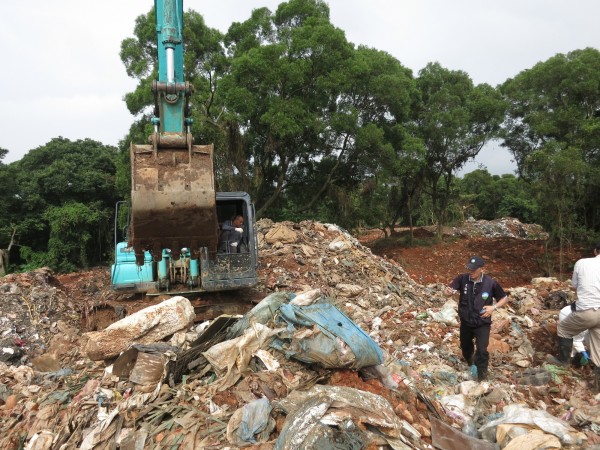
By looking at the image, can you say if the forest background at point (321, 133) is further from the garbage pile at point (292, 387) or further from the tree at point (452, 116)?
the garbage pile at point (292, 387)

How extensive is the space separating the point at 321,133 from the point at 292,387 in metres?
12.5

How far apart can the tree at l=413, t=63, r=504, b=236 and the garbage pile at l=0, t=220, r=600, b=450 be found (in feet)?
39.0

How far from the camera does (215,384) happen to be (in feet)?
13.4

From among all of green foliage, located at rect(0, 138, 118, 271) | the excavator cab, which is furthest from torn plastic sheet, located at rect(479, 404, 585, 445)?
green foliage, located at rect(0, 138, 118, 271)

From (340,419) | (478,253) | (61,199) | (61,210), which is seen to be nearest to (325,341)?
(340,419)

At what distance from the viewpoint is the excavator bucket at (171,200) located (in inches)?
176

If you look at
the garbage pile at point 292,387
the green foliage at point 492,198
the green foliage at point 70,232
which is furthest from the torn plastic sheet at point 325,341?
the green foliage at point 492,198

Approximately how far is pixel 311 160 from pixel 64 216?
1086 centimetres

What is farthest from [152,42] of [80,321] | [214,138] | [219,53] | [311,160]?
[80,321]

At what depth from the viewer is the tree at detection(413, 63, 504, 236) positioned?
17.4 metres

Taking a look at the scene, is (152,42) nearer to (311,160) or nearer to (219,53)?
(219,53)

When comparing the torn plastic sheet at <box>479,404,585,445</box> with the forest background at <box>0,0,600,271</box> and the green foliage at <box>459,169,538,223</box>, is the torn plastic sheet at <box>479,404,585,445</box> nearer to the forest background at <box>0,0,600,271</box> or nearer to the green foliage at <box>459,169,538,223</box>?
the forest background at <box>0,0,600,271</box>

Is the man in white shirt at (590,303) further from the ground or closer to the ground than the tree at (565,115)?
closer to the ground

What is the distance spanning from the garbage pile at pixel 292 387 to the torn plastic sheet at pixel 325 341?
13 millimetres
